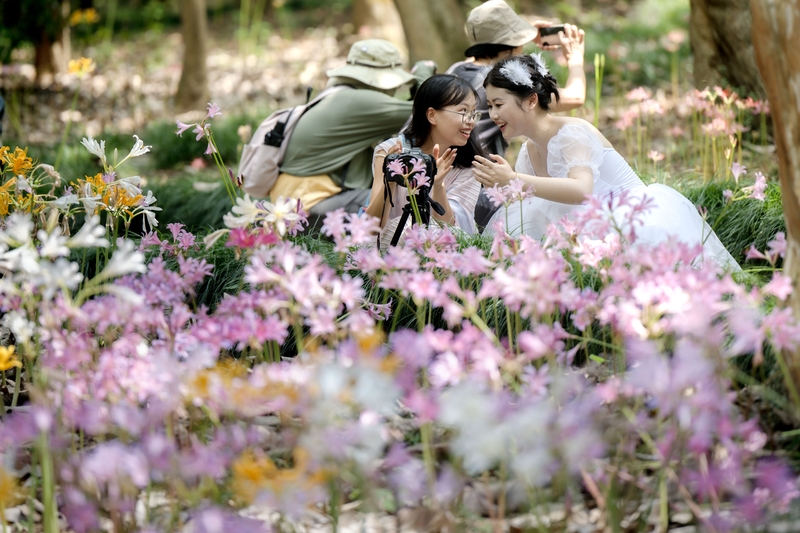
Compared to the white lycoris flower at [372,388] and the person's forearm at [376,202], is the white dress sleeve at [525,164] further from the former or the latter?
the white lycoris flower at [372,388]

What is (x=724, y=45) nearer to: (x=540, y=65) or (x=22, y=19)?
(x=540, y=65)

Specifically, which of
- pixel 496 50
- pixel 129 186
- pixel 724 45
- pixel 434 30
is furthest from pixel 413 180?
pixel 434 30

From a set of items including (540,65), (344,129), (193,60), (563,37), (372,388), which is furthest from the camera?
(193,60)

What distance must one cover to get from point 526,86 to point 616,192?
2.00 ft

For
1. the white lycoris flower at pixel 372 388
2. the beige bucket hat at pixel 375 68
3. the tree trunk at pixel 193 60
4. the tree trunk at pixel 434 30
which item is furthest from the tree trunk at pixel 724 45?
the tree trunk at pixel 193 60

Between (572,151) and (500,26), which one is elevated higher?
(500,26)

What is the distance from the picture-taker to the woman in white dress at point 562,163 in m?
3.02

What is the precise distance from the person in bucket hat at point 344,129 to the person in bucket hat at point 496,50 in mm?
446

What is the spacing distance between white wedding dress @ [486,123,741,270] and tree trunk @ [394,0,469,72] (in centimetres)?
353

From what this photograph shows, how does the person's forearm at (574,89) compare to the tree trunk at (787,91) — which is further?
the person's forearm at (574,89)

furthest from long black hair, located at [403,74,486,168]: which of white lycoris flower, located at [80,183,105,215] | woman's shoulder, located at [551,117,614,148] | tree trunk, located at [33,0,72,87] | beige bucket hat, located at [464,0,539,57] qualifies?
tree trunk, located at [33,0,72,87]

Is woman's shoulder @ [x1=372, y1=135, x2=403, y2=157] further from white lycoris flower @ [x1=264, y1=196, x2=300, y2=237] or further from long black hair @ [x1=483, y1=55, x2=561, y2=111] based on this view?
white lycoris flower @ [x1=264, y1=196, x2=300, y2=237]

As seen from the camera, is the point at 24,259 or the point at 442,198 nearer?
the point at 24,259

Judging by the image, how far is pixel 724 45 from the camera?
520 centimetres
